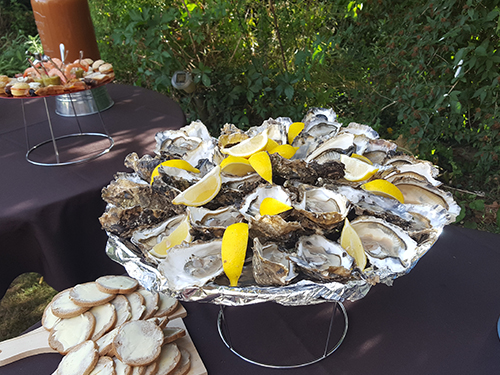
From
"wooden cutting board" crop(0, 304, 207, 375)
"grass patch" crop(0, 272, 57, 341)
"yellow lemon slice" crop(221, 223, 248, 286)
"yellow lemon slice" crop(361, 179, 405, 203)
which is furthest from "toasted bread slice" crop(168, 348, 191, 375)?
"grass patch" crop(0, 272, 57, 341)

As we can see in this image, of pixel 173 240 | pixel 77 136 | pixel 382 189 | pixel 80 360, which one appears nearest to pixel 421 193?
pixel 382 189

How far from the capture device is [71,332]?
0.68 metres

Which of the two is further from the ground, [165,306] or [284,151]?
[284,151]

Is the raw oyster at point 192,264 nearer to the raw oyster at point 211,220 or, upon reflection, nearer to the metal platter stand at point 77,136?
the raw oyster at point 211,220

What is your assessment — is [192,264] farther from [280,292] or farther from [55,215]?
[55,215]

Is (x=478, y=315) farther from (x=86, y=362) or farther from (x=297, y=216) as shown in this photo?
(x=86, y=362)

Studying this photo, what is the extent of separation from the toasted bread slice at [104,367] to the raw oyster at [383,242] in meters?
0.44

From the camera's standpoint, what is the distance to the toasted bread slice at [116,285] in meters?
0.73

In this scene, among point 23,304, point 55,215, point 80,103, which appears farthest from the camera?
point 23,304

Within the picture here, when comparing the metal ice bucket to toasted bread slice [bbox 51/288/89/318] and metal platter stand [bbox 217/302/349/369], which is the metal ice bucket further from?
metal platter stand [bbox 217/302/349/369]

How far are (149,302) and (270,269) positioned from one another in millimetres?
352

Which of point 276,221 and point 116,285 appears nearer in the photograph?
point 276,221

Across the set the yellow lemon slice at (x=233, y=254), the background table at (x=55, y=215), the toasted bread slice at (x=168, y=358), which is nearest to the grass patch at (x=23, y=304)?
the background table at (x=55, y=215)

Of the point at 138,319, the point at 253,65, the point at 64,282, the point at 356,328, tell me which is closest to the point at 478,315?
the point at 356,328
